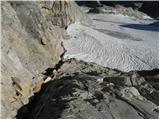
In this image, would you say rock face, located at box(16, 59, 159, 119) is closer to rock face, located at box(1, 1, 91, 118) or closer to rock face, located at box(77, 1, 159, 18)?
rock face, located at box(1, 1, 91, 118)

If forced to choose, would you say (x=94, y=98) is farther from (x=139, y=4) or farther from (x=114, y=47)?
(x=139, y=4)

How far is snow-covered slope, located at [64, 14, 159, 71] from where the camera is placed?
2333 cm

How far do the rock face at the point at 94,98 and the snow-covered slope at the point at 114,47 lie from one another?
5918 millimetres

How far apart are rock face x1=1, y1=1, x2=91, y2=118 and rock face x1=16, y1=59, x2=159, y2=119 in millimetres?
630

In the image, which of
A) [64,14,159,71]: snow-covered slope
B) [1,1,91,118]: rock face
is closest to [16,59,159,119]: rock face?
[1,1,91,118]: rock face

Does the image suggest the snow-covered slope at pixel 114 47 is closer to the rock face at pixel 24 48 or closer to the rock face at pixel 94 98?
the rock face at pixel 24 48

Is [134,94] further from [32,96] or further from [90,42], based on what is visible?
[90,42]

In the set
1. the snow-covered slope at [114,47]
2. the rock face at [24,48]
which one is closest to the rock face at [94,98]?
the rock face at [24,48]

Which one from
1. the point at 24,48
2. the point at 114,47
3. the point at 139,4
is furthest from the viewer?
the point at 139,4

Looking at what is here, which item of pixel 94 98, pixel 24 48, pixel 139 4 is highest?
pixel 24 48

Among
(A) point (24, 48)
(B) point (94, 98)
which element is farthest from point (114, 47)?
(B) point (94, 98)

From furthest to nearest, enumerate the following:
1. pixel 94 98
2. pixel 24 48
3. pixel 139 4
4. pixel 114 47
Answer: pixel 139 4 < pixel 114 47 < pixel 24 48 < pixel 94 98

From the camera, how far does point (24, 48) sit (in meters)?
17.4

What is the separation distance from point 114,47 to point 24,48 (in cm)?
1092
